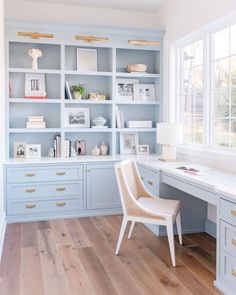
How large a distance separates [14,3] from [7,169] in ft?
6.85

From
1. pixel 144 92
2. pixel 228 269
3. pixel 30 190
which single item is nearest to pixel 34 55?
pixel 144 92

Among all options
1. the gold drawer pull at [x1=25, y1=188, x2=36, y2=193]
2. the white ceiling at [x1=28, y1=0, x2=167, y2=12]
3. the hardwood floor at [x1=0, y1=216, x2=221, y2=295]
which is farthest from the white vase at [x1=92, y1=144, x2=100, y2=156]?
the white ceiling at [x1=28, y1=0, x2=167, y2=12]

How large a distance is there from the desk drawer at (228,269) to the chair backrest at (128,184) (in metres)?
0.89

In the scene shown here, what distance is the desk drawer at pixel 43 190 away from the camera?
4145mm

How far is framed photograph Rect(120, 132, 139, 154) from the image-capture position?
4.93 m

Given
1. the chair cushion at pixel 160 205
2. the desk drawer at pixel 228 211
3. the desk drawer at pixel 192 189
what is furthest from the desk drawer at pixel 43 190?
the desk drawer at pixel 228 211

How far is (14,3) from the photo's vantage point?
176 inches

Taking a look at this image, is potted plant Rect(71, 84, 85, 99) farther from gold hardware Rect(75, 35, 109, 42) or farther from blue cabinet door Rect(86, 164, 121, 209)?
blue cabinet door Rect(86, 164, 121, 209)

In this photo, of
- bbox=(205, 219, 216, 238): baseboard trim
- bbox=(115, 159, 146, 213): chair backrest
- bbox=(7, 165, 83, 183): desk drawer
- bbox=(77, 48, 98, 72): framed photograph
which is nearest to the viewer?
bbox=(115, 159, 146, 213): chair backrest

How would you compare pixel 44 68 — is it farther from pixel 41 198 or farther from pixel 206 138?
pixel 206 138

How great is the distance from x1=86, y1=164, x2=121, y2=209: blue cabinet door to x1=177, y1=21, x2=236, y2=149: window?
3.49 ft

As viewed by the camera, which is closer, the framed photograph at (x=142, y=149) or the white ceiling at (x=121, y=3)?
the white ceiling at (x=121, y=3)

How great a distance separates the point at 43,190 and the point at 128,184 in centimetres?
132

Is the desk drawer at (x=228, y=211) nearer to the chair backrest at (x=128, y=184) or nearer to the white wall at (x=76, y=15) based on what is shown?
the chair backrest at (x=128, y=184)
